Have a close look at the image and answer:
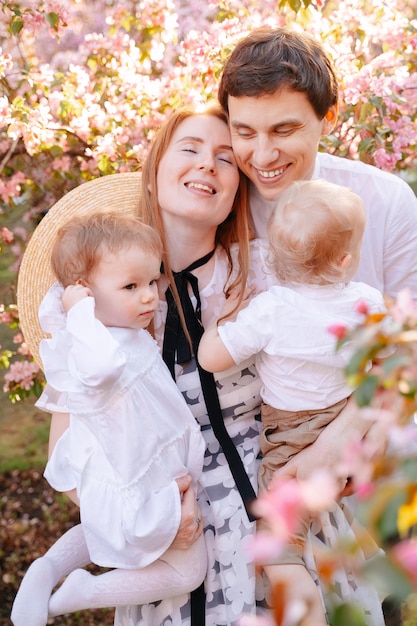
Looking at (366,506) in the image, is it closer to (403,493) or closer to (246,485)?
(403,493)

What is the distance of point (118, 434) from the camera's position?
6.95 feet

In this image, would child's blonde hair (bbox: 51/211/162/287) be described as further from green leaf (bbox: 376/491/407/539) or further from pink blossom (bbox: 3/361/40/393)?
pink blossom (bbox: 3/361/40/393)

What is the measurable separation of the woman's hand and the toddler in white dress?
12mm

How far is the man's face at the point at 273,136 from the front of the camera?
245 centimetres

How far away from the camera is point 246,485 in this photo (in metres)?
2.35

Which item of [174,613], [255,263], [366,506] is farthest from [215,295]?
[366,506]

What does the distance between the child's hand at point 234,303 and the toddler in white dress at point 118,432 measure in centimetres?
29

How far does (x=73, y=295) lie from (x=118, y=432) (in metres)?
0.39

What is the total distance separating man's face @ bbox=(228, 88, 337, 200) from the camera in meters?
2.45

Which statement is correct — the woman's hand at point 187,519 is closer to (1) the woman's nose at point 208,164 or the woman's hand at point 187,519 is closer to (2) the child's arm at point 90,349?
(2) the child's arm at point 90,349

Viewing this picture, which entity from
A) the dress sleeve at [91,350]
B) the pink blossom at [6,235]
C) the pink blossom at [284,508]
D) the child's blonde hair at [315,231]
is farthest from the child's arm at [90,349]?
the pink blossom at [6,235]

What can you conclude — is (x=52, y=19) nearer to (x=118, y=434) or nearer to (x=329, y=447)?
(x=118, y=434)

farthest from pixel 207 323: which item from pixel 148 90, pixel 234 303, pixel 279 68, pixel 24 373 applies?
pixel 24 373

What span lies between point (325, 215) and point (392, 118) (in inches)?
57.2
